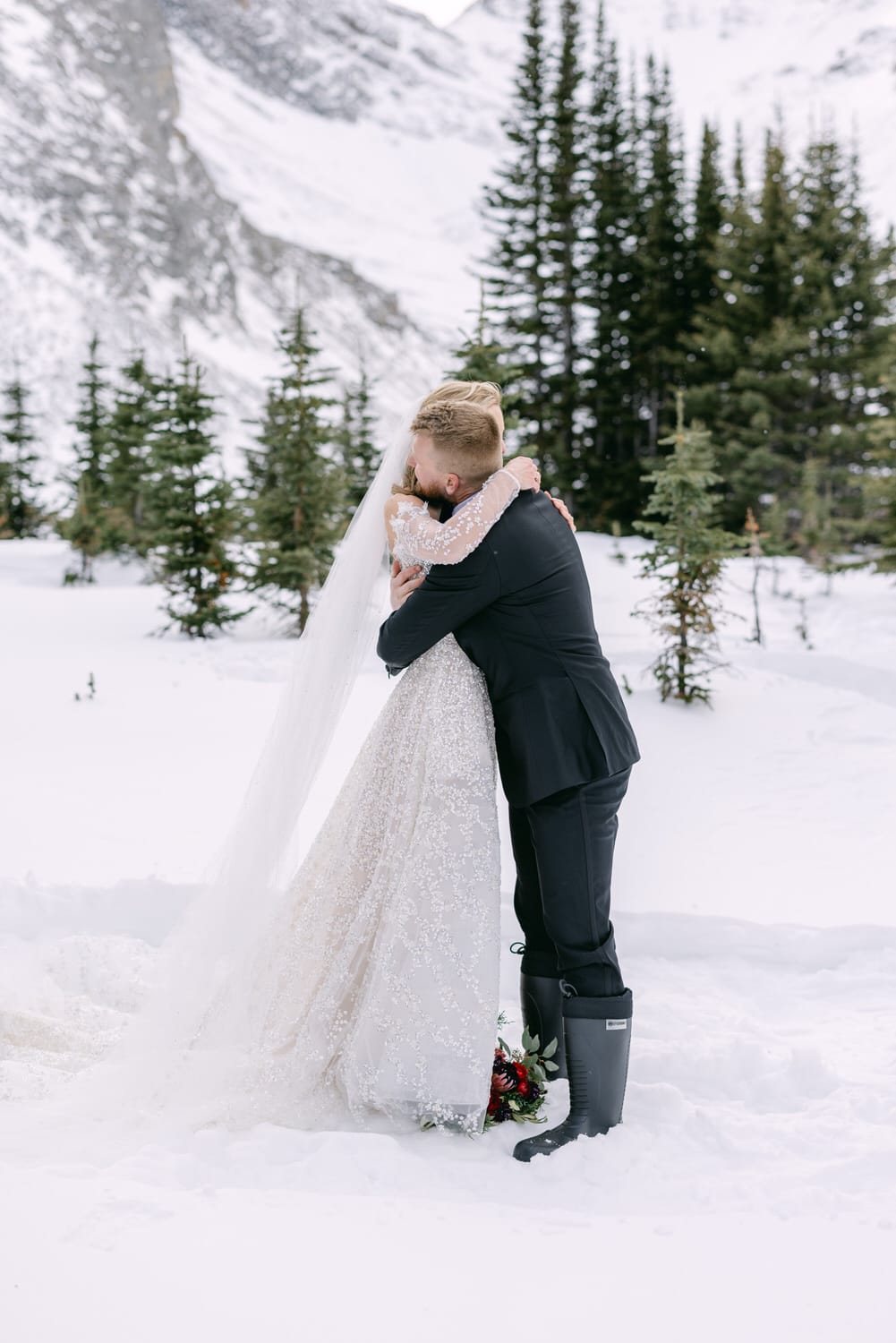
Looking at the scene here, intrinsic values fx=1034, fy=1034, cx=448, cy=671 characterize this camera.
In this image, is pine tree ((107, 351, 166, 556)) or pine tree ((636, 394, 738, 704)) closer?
pine tree ((636, 394, 738, 704))

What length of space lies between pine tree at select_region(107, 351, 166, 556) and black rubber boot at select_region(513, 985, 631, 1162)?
54.3ft

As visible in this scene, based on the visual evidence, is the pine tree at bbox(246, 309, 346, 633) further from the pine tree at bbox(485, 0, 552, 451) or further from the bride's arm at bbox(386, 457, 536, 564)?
the pine tree at bbox(485, 0, 552, 451)

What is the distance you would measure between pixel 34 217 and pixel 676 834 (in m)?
47.5

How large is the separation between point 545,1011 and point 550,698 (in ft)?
3.88

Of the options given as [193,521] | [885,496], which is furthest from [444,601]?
[885,496]

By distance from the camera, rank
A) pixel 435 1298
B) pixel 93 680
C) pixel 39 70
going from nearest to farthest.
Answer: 1. pixel 435 1298
2. pixel 93 680
3. pixel 39 70

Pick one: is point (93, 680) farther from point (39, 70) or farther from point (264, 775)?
point (39, 70)

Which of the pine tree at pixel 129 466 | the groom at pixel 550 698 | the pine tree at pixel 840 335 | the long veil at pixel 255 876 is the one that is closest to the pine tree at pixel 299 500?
the pine tree at pixel 129 466

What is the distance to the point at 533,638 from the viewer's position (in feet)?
9.91

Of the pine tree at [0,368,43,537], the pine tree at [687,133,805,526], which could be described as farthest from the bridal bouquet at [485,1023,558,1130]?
the pine tree at [0,368,43,537]

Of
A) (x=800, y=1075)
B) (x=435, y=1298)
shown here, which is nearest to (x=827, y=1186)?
(x=800, y=1075)

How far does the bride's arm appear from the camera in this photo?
9.52ft

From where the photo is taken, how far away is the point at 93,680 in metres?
9.57

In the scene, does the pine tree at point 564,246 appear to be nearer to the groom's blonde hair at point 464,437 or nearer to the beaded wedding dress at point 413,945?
the groom's blonde hair at point 464,437
